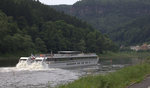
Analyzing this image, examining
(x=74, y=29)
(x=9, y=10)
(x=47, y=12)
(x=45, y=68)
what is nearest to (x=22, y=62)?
(x=45, y=68)

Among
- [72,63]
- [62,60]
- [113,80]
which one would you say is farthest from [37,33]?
[113,80]

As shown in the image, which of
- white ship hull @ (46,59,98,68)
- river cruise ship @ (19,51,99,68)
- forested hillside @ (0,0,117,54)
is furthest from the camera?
forested hillside @ (0,0,117,54)

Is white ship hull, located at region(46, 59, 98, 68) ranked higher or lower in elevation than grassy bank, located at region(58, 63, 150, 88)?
lower

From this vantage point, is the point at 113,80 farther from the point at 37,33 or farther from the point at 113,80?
the point at 37,33

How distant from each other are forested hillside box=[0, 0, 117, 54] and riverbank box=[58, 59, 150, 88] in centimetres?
6259

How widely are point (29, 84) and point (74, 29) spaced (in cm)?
10706

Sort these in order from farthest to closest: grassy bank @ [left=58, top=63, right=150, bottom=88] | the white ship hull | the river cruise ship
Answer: the white ship hull → the river cruise ship → grassy bank @ [left=58, top=63, right=150, bottom=88]

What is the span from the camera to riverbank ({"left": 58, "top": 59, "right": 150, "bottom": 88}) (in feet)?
82.7

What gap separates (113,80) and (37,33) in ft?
306

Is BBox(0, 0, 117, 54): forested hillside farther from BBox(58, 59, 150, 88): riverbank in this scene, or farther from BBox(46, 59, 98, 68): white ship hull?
BBox(58, 59, 150, 88): riverbank

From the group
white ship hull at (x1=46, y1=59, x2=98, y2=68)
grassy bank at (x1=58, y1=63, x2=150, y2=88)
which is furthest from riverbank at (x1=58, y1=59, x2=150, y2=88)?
white ship hull at (x1=46, y1=59, x2=98, y2=68)

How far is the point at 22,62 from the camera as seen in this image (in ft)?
200

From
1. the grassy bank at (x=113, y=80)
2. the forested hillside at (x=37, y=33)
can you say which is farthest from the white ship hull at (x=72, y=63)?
the grassy bank at (x=113, y=80)

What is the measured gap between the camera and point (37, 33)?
120062mm
